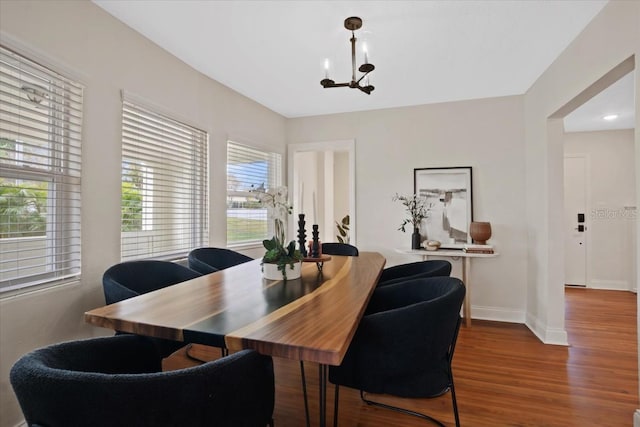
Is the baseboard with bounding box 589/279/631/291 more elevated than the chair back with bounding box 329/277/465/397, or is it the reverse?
the chair back with bounding box 329/277/465/397

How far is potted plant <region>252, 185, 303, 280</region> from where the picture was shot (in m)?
1.85

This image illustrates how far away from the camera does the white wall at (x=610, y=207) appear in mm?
5027

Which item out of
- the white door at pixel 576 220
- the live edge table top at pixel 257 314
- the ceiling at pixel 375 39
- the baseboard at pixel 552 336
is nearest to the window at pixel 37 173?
the ceiling at pixel 375 39

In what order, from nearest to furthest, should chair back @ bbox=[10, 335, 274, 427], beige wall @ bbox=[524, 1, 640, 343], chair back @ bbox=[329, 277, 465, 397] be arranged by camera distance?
chair back @ bbox=[10, 335, 274, 427]
chair back @ bbox=[329, 277, 465, 397]
beige wall @ bbox=[524, 1, 640, 343]

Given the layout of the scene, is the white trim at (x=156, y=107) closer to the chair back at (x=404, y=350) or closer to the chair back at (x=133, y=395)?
the chair back at (x=133, y=395)

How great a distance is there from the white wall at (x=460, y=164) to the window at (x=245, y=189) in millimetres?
936

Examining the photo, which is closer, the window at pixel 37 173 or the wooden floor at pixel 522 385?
the window at pixel 37 173

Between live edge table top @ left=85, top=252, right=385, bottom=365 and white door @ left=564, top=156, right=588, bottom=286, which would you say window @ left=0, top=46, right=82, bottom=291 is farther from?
white door @ left=564, top=156, right=588, bottom=286

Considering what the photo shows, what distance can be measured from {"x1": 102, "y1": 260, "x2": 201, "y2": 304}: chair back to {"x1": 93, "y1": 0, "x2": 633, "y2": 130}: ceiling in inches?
66.0

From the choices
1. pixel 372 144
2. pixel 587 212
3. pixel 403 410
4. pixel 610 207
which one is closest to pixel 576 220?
pixel 587 212

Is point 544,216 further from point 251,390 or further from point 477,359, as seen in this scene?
point 251,390

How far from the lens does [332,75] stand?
3.18 meters

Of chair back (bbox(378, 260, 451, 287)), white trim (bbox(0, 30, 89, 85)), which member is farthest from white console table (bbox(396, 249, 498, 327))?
white trim (bbox(0, 30, 89, 85))

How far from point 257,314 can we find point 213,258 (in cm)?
189
